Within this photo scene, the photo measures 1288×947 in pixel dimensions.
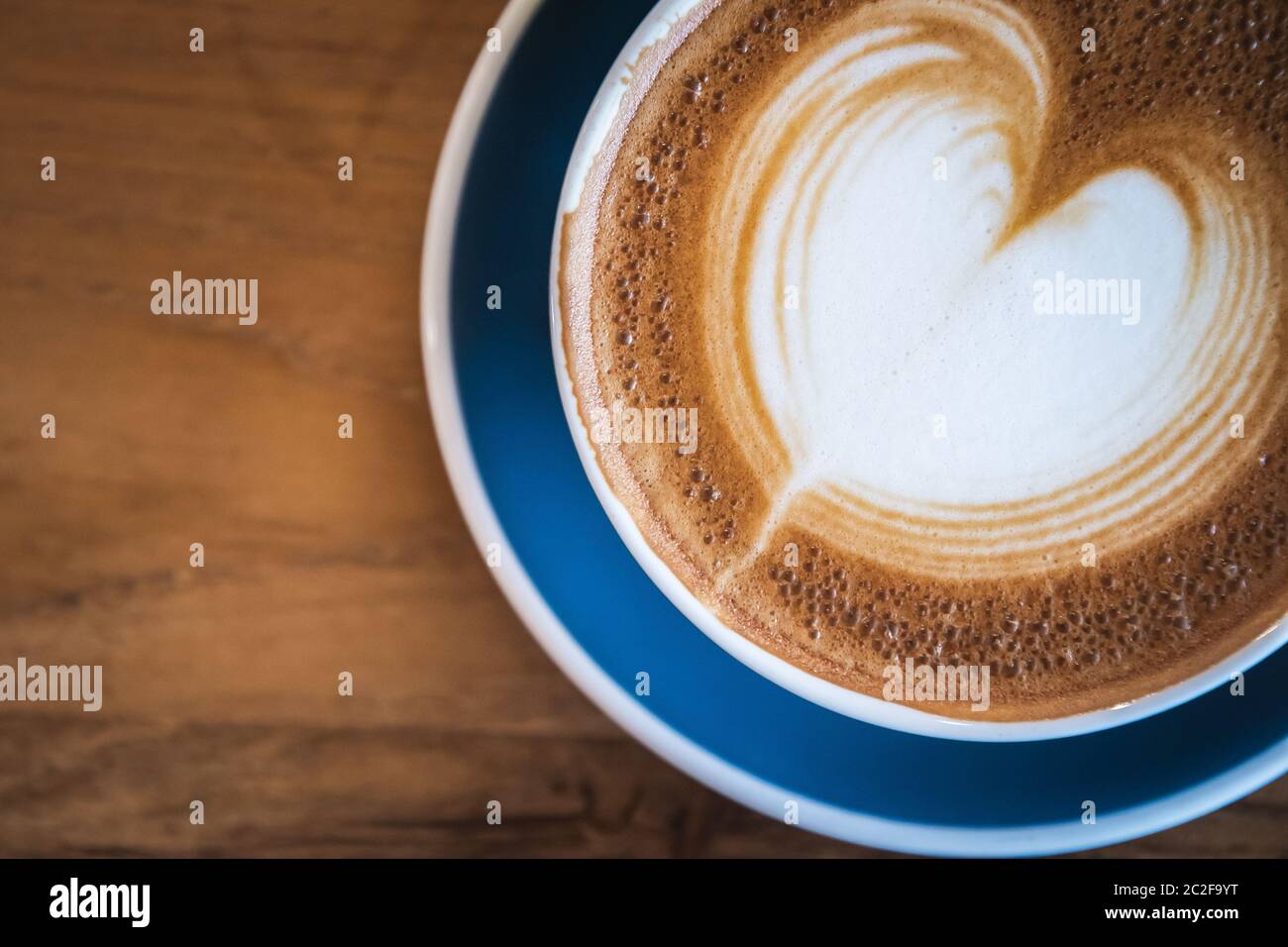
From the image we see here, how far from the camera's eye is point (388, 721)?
1064mm

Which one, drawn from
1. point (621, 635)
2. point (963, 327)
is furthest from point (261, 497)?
point (963, 327)

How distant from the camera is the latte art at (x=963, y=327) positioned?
933mm

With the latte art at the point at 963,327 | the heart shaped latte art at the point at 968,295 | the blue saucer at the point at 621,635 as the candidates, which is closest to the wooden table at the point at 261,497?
the blue saucer at the point at 621,635

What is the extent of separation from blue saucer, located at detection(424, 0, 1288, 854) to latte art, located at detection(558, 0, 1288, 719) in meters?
0.06

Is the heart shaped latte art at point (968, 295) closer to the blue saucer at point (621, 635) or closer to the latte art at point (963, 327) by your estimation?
the latte art at point (963, 327)

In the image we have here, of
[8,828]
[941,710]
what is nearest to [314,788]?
[8,828]

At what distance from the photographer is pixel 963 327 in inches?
37.3

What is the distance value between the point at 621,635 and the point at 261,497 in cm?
49

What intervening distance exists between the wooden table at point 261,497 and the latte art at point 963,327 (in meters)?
0.27

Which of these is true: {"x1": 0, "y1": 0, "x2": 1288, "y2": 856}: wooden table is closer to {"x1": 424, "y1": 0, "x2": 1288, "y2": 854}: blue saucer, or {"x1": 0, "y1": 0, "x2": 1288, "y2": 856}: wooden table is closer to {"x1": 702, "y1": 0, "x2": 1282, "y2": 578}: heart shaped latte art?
{"x1": 424, "y1": 0, "x2": 1288, "y2": 854}: blue saucer

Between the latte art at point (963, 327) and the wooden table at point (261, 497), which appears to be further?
the wooden table at point (261, 497)

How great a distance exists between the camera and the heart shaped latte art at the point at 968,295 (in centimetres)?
94

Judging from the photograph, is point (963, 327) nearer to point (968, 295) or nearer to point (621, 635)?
point (968, 295)
